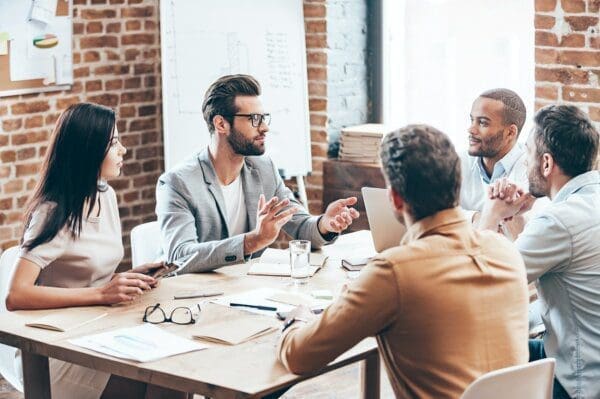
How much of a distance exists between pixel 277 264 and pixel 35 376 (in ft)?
3.13

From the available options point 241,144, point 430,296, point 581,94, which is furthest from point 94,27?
point 430,296

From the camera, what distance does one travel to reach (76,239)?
322 centimetres

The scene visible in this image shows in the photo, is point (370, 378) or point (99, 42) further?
point (99, 42)

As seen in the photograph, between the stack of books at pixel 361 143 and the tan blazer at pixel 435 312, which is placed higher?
the stack of books at pixel 361 143

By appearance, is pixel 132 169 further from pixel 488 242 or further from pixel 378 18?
pixel 488 242

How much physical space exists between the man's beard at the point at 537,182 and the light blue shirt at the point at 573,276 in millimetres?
203

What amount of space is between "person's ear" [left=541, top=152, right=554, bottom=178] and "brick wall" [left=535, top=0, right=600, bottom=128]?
1456 mm

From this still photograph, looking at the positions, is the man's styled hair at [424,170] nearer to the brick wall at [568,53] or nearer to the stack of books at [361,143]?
the brick wall at [568,53]

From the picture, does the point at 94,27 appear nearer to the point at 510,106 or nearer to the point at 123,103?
the point at 123,103

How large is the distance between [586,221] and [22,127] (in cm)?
287

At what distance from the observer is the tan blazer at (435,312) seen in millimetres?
2248

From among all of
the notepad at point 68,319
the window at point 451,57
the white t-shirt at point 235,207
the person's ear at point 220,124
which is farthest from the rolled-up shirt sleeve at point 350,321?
the window at point 451,57

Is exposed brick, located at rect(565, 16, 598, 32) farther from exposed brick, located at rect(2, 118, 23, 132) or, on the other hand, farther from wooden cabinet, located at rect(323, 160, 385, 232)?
exposed brick, located at rect(2, 118, 23, 132)

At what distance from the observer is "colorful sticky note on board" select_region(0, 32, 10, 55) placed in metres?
4.63
